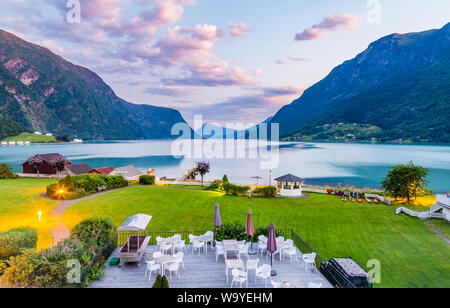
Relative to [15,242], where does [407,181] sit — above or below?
above

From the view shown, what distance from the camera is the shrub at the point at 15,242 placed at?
11.9 metres

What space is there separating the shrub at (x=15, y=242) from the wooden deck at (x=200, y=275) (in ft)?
14.5

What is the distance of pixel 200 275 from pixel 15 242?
9482 mm

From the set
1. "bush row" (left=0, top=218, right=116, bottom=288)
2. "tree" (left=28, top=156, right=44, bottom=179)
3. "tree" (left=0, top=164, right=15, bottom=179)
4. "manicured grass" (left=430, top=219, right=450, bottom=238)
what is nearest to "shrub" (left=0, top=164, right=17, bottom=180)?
"tree" (left=0, top=164, right=15, bottom=179)

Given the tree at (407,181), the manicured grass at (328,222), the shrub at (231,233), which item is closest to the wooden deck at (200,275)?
the shrub at (231,233)

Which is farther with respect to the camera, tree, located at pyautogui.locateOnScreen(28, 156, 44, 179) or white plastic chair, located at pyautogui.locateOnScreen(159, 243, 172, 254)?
tree, located at pyautogui.locateOnScreen(28, 156, 44, 179)

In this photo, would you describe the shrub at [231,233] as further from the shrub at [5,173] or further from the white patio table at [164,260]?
the shrub at [5,173]

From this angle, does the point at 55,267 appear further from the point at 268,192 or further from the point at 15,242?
the point at 268,192

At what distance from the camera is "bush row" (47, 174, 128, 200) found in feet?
94.1

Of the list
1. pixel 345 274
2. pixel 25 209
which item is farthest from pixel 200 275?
pixel 25 209

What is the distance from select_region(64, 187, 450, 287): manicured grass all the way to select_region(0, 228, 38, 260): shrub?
7.02 metres

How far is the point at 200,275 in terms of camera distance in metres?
11.9

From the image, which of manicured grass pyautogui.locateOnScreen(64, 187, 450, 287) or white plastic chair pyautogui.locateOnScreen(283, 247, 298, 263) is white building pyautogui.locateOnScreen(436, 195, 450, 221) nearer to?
manicured grass pyautogui.locateOnScreen(64, 187, 450, 287)
